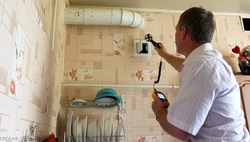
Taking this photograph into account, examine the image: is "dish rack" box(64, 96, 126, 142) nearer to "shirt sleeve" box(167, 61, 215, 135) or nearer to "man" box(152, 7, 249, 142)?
"man" box(152, 7, 249, 142)

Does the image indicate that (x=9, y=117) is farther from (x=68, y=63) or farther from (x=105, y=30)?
(x=105, y=30)

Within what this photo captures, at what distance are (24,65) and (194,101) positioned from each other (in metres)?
0.57

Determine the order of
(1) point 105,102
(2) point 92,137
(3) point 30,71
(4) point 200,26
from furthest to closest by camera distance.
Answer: (1) point 105,102
(2) point 92,137
(4) point 200,26
(3) point 30,71

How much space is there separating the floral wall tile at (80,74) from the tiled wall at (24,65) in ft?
1.61

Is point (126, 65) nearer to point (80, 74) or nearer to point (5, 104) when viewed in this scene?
point (80, 74)

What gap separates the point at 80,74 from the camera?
1.60 metres

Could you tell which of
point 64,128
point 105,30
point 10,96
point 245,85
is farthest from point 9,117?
point 245,85

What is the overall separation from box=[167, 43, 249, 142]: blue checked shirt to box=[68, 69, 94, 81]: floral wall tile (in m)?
0.92

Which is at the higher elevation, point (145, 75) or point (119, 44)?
point (119, 44)

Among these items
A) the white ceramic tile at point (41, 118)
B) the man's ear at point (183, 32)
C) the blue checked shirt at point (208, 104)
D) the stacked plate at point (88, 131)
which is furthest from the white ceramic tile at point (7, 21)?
the stacked plate at point (88, 131)

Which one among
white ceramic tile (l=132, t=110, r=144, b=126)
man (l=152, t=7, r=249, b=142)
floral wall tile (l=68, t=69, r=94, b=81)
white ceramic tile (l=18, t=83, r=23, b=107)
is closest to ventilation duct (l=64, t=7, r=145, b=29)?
floral wall tile (l=68, t=69, r=94, b=81)

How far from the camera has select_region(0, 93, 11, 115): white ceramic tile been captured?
529mm

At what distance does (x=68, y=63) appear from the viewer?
5.31 feet

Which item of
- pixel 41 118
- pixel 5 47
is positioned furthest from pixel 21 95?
pixel 41 118
